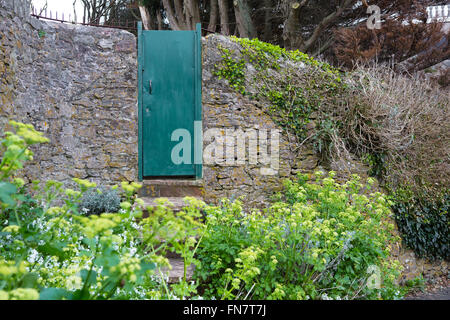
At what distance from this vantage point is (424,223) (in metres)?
5.11

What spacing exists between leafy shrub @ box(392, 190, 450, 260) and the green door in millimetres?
3193

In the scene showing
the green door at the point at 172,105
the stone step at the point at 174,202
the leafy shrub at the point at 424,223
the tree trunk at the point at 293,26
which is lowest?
the leafy shrub at the point at 424,223

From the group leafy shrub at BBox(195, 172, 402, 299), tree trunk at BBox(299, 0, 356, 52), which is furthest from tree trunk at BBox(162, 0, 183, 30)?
leafy shrub at BBox(195, 172, 402, 299)

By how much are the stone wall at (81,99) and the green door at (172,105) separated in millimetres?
264

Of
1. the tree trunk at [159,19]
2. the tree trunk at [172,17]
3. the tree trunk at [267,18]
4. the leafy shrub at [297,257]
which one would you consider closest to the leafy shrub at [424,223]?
the leafy shrub at [297,257]

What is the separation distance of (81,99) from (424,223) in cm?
538

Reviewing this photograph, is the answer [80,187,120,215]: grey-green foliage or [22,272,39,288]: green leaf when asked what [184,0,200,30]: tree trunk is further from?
[22,272,39,288]: green leaf

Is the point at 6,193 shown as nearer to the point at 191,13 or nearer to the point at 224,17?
the point at 224,17

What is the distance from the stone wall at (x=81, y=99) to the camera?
165 inches

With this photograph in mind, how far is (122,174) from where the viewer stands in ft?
15.0

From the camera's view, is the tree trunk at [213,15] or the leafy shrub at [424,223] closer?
the leafy shrub at [424,223]

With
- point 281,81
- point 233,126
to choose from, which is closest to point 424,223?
point 281,81

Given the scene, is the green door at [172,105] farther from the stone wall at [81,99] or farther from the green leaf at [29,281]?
the green leaf at [29,281]
